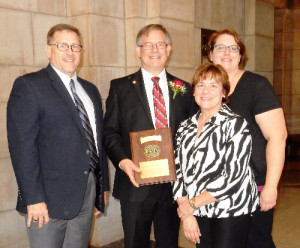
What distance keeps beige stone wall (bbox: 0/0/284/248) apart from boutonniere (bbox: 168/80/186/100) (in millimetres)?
1648

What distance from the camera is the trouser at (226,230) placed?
97.7 inches

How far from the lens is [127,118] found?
2996 mm

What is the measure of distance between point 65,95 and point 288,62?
9.92m

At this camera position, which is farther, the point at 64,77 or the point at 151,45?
the point at 151,45

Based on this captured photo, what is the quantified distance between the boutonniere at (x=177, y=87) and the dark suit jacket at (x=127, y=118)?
0.04 meters

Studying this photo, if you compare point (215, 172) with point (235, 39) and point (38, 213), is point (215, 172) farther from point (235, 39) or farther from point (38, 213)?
point (38, 213)

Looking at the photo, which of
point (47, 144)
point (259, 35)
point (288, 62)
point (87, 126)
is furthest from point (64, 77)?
point (288, 62)

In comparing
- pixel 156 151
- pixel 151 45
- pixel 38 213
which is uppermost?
pixel 151 45

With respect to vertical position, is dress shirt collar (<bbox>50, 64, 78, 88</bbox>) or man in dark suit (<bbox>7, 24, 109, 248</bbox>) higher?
dress shirt collar (<bbox>50, 64, 78, 88</bbox>)

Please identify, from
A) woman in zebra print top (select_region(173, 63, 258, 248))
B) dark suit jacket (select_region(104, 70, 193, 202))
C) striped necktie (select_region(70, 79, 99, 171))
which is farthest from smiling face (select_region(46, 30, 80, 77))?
woman in zebra print top (select_region(173, 63, 258, 248))

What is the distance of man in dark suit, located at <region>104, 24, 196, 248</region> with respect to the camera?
9.70ft

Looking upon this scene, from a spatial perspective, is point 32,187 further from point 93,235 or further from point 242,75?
point 93,235

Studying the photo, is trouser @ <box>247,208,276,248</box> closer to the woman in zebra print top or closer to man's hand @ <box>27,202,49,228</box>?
the woman in zebra print top

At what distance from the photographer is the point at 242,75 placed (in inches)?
113
